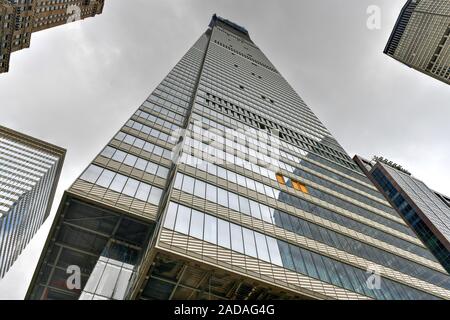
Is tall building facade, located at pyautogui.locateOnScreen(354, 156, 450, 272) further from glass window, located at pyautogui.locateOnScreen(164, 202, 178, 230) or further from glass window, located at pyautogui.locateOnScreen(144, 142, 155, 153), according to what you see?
glass window, located at pyautogui.locateOnScreen(164, 202, 178, 230)

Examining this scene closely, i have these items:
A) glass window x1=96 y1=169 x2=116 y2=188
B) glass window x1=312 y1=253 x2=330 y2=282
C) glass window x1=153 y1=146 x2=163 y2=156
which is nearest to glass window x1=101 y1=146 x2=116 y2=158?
glass window x1=96 y1=169 x2=116 y2=188

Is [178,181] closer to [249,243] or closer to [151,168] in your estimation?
[151,168]

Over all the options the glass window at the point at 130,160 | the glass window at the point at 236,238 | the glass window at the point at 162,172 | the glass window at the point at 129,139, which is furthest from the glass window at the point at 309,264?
the glass window at the point at 129,139

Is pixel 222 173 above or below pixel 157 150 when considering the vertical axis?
above

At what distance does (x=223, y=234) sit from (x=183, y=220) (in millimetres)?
2650

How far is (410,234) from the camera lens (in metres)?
30.0

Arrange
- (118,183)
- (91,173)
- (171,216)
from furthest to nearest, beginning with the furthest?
(118,183) → (91,173) → (171,216)

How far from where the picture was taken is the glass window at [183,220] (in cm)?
1606

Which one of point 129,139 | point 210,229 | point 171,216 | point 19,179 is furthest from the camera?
point 19,179

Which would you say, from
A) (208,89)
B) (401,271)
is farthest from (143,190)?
(208,89)

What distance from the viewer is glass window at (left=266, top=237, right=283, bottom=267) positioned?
1734 cm

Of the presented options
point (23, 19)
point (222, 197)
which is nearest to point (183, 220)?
point (222, 197)

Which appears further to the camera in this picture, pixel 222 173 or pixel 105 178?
pixel 222 173

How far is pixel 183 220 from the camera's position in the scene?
55.3ft
